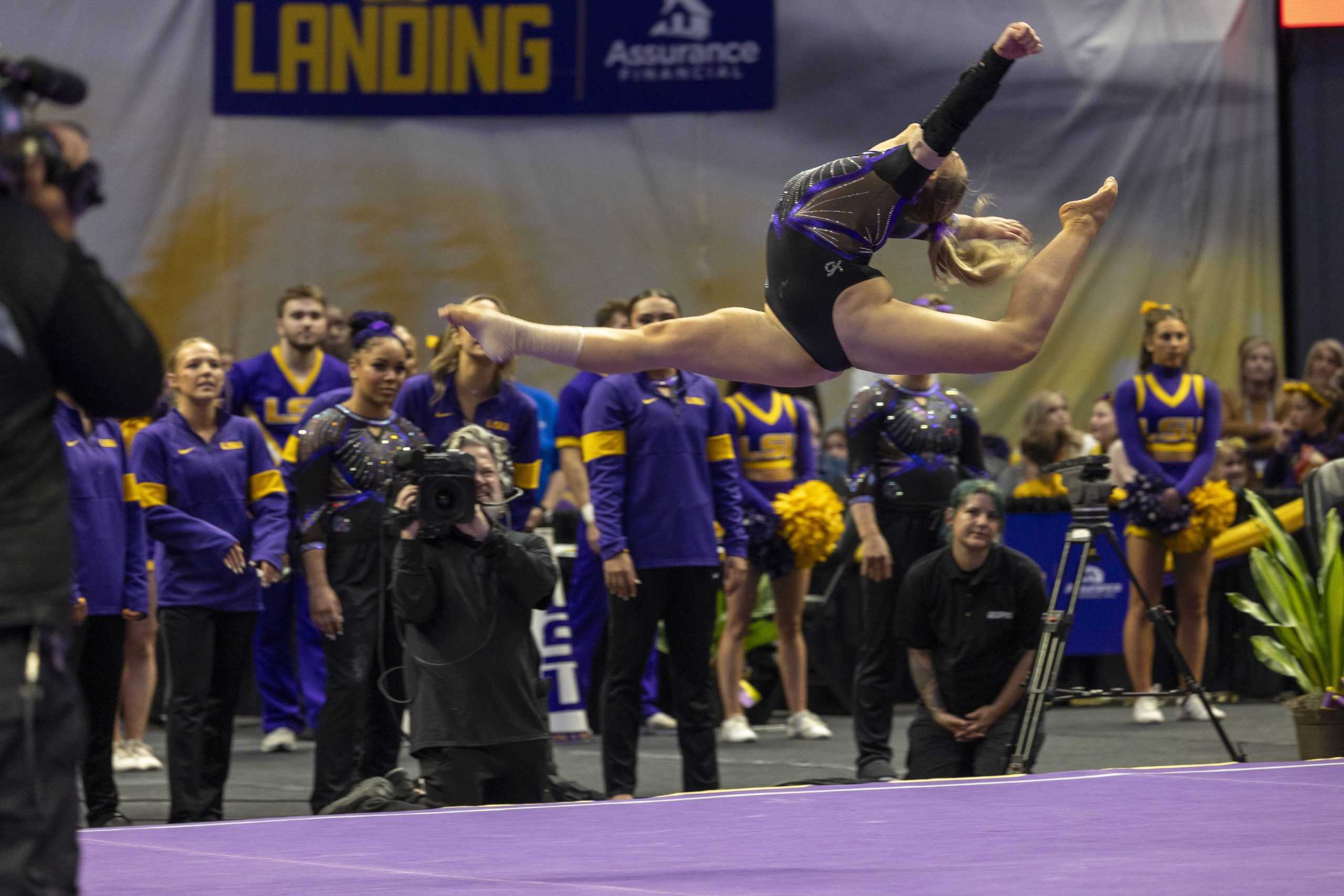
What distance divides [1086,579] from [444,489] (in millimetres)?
4308

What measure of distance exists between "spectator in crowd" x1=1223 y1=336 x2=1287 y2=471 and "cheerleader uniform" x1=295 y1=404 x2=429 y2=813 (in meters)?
5.12

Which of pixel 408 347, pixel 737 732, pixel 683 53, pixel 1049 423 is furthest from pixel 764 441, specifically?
pixel 683 53

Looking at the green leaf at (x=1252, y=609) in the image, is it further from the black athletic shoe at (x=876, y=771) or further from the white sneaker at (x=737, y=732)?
the white sneaker at (x=737, y=732)

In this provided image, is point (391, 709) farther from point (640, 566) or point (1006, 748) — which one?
point (1006, 748)

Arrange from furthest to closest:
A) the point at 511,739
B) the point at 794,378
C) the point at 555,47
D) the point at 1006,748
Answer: the point at 555,47 → the point at 1006,748 → the point at 511,739 → the point at 794,378

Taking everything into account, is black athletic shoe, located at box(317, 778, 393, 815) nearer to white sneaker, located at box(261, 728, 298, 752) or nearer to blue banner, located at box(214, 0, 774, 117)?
white sneaker, located at box(261, 728, 298, 752)

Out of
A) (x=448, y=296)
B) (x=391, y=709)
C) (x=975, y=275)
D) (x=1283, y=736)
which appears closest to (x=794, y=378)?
(x=975, y=275)

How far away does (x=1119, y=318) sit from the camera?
10984 millimetres

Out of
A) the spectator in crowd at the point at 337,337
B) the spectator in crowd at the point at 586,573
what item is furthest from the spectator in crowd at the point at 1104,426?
Result: the spectator in crowd at the point at 337,337

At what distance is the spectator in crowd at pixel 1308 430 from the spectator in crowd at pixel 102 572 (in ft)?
17.8

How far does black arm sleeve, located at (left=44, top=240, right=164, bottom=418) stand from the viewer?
7.00 feet

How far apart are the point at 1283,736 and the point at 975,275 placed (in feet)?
11.6

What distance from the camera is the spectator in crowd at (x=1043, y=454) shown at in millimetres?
8383

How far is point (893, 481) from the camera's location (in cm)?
628
